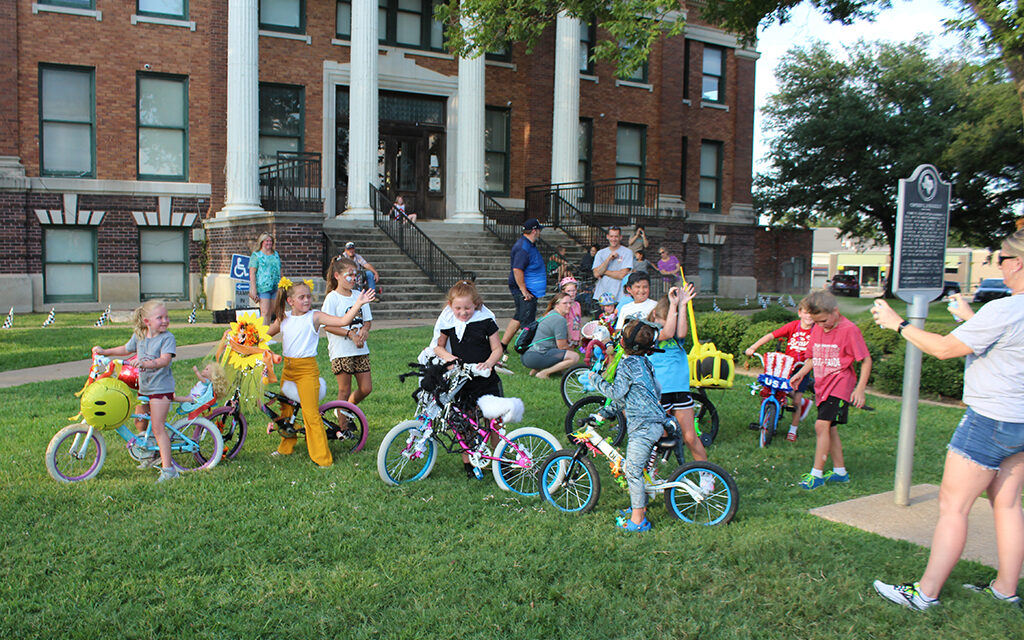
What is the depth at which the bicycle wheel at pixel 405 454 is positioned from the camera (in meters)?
5.91

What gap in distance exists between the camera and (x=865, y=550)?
4.80 metres

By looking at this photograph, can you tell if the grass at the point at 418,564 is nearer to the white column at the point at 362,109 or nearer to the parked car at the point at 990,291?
the white column at the point at 362,109

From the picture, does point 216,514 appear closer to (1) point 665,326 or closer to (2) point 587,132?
(1) point 665,326

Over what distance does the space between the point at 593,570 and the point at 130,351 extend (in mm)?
4015

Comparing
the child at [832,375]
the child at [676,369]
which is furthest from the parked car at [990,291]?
the child at [676,369]

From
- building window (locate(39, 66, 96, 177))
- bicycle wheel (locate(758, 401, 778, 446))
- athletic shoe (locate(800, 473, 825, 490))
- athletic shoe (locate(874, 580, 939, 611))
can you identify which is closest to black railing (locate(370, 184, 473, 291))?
building window (locate(39, 66, 96, 177))

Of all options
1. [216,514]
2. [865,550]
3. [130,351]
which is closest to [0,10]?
[130,351]

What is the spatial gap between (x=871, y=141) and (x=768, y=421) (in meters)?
29.5

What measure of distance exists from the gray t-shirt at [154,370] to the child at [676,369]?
3776mm

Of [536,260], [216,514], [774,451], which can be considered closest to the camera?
[216,514]

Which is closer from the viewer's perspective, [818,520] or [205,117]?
[818,520]

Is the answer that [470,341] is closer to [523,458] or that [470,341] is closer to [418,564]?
[523,458]

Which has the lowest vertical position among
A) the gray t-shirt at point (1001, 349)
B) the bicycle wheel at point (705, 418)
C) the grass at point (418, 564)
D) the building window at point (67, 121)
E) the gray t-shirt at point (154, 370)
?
the grass at point (418, 564)

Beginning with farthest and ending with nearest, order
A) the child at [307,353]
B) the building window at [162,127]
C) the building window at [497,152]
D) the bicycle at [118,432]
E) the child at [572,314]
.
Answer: the building window at [497,152] < the building window at [162,127] < the child at [572,314] < the child at [307,353] < the bicycle at [118,432]
